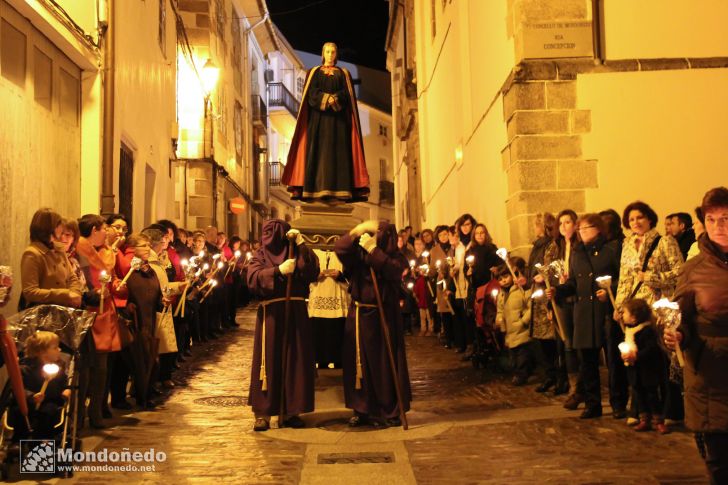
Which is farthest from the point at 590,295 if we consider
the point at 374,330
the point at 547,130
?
the point at 547,130

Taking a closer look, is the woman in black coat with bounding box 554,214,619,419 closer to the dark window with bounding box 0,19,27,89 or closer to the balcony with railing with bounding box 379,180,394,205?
the dark window with bounding box 0,19,27,89

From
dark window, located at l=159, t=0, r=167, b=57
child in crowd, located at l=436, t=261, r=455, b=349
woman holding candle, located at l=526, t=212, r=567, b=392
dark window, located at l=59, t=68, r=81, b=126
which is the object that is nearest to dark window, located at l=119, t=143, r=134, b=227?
dark window, located at l=59, t=68, r=81, b=126

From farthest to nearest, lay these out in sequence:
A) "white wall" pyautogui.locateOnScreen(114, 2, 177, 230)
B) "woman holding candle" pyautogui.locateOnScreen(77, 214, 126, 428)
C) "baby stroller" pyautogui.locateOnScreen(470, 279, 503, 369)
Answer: "white wall" pyautogui.locateOnScreen(114, 2, 177, 230)
"baby stroller" pyautogui.locateOnScreen(470, 279, 503, 369)
"woman holding candle" pyautogui.locateOnScreen(77, 214, 126, 428)

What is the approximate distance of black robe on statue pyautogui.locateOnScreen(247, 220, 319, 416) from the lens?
784 cm

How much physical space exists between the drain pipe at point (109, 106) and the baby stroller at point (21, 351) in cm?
601

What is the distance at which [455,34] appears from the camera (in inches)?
728

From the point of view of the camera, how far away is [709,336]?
190 inches

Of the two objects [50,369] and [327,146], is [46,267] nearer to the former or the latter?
[50,369]

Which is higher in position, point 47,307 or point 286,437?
point 47,307

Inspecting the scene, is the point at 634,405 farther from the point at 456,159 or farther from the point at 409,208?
the point at 409,208

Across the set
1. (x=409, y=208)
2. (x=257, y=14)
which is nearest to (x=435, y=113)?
(x=409, y=208)

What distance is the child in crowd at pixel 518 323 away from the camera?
33.6ft

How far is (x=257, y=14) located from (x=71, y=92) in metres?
25.6

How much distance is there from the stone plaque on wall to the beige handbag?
5534 mm
